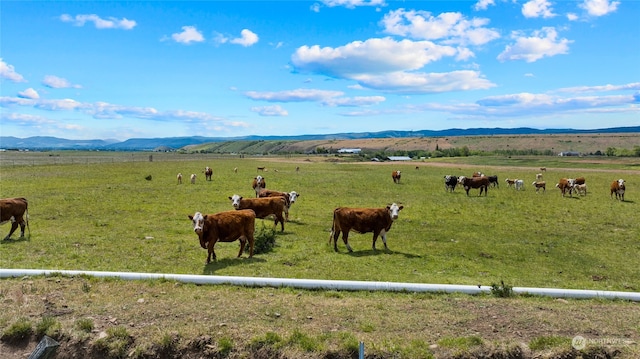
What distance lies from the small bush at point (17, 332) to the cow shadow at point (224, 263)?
14.0 feet

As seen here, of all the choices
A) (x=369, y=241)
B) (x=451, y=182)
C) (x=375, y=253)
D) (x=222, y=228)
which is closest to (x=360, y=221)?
(x=375, y=253)

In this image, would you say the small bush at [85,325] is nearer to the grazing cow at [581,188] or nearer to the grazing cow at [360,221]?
the grazing cow at [360,221]

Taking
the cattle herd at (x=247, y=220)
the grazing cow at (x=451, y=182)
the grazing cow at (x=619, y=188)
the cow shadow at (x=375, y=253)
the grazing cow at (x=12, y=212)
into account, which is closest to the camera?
the cattle herd at (x=247, y=220)

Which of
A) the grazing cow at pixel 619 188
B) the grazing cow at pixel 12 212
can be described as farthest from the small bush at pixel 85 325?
the grazing cow at pixel 619 188

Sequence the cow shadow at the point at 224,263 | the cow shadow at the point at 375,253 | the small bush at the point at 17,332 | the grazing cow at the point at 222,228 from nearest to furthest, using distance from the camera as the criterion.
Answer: the small bush at the point at 17,332 < the cow shadow at the point at 224,263 < the grazing cow at the point at 222,228 < the cow shadow at the point at 375,253

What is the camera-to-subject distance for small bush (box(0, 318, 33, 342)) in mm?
7480

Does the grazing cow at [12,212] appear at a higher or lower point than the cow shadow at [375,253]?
higher

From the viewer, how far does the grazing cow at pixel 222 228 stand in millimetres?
12031

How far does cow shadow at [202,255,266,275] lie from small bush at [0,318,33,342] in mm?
4281

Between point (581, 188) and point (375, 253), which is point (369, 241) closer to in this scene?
point (375, 253)

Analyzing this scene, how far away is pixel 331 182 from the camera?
3931 centimetres

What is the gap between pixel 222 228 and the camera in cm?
1235

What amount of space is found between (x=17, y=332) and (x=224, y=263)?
5387mm

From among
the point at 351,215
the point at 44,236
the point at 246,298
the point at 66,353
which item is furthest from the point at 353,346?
the point at 44,236
